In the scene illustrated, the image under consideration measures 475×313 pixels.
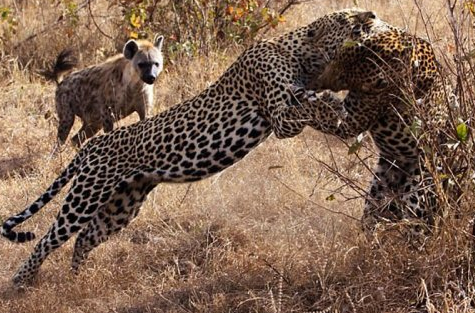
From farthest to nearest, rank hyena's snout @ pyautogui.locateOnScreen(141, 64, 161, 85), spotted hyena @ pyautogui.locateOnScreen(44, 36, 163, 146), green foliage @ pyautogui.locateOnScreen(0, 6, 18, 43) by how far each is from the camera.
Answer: green foliage @ pyautogui.locateOnScreen(0, 6, 18, 43) → spotted hyena @ pyautogui.locateOnScreen(44, 36, 163, 146) → hyena's snout @ pyautogui.locateOnScreen(141, 64, 161, 85)

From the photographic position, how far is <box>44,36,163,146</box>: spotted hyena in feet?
34.3

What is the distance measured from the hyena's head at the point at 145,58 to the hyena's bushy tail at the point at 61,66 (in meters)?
0.65

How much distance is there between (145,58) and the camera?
10.5 meters

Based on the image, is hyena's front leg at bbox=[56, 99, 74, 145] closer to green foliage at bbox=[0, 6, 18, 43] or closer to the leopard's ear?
green foliage at bbox=[0, 6, 18, 43]

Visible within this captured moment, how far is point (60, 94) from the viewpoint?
35.2 ft

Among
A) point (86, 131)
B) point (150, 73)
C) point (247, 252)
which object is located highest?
point (150, 73)

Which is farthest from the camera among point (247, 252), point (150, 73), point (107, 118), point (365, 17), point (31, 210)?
point (107, 118)

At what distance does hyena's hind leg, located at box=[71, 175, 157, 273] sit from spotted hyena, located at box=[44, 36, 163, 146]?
2585mm

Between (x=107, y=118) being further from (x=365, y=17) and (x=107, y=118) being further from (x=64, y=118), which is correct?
(x=365, y=17)

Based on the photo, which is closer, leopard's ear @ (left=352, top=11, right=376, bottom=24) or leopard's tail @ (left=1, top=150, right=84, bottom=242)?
leopard's ear @ (left=352, top=11, right=376, bottom=24)

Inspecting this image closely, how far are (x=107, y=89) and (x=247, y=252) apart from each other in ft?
12.1

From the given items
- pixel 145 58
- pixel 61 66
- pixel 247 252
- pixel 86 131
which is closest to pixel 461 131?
pixel 247 252

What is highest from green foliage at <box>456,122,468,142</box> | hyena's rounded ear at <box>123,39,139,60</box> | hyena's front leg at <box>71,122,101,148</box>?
green foliage at <box>456,122,468,142</box>

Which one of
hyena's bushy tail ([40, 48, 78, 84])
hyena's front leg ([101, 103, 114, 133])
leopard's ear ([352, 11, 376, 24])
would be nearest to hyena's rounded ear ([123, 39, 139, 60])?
hyena's front leg ([101, 103, 114, 133])
